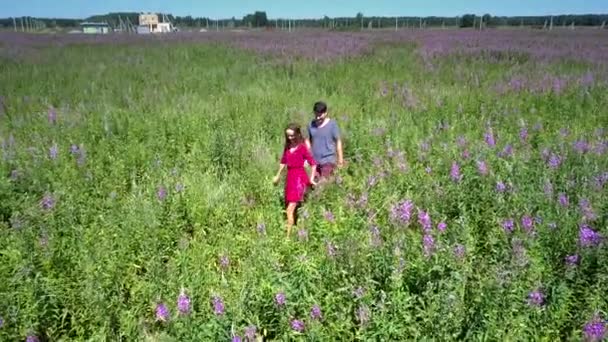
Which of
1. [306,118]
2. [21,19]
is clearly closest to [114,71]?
[306,118]

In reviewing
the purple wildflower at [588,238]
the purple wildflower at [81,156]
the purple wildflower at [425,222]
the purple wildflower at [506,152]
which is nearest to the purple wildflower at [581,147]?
the purple wildflower at [506,152]

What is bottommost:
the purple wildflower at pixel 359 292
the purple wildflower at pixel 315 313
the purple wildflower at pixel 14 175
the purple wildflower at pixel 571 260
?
the purple wildflower at pixel 315 313

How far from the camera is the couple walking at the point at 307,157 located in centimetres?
528

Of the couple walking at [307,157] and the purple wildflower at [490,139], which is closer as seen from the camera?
the couple walking at [307,157]

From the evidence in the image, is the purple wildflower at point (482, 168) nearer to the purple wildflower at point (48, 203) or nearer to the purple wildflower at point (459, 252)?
the purple wildflower at point (459, 252)

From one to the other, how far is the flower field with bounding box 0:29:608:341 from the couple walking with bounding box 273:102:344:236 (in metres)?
0.21

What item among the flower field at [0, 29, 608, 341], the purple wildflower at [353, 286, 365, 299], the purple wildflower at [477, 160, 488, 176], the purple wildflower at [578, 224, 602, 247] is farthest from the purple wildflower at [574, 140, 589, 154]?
the purple wildflower at [353, 286, 365, 299]

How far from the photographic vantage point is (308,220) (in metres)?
4.67

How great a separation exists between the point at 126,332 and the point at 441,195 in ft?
10.4

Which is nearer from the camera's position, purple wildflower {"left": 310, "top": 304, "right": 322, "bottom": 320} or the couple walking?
purple wildflower {"left": 310, "top": 304, "right": 322, "bottom": 320}

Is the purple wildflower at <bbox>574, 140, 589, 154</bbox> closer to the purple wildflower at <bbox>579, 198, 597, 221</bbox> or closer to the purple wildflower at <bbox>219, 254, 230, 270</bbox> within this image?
the purple wildflower at <bbox>579, 198, 597, 221</bbox>

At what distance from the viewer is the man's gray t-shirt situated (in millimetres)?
5973

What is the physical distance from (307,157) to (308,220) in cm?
100

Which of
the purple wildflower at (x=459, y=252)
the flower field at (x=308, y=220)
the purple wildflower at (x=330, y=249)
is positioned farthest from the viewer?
the purple wildflower at (x=330, y=249)
